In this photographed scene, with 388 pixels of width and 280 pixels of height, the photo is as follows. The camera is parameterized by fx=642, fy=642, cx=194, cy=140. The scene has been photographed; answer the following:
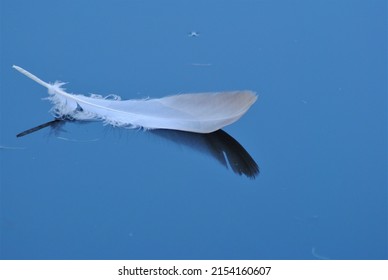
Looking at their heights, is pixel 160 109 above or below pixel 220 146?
above

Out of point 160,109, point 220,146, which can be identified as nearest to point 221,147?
point 220,146

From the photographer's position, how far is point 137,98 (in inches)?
68.5

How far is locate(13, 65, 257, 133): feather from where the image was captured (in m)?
1.59

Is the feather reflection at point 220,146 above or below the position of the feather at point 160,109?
below

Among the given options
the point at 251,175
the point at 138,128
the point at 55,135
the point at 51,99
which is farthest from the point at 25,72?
the point at 251,175

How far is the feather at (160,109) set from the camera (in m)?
1.59

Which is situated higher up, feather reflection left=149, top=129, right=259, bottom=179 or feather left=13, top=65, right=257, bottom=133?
feather left=13, top=65, right=257, bottom=133

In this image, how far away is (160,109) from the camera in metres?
1.66

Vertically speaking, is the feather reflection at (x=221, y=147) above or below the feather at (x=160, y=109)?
below

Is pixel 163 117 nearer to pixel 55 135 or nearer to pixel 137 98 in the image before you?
pixel 137 98

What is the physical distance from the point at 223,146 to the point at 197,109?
0.38ft

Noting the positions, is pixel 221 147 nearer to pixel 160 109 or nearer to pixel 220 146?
pixel 220 146
